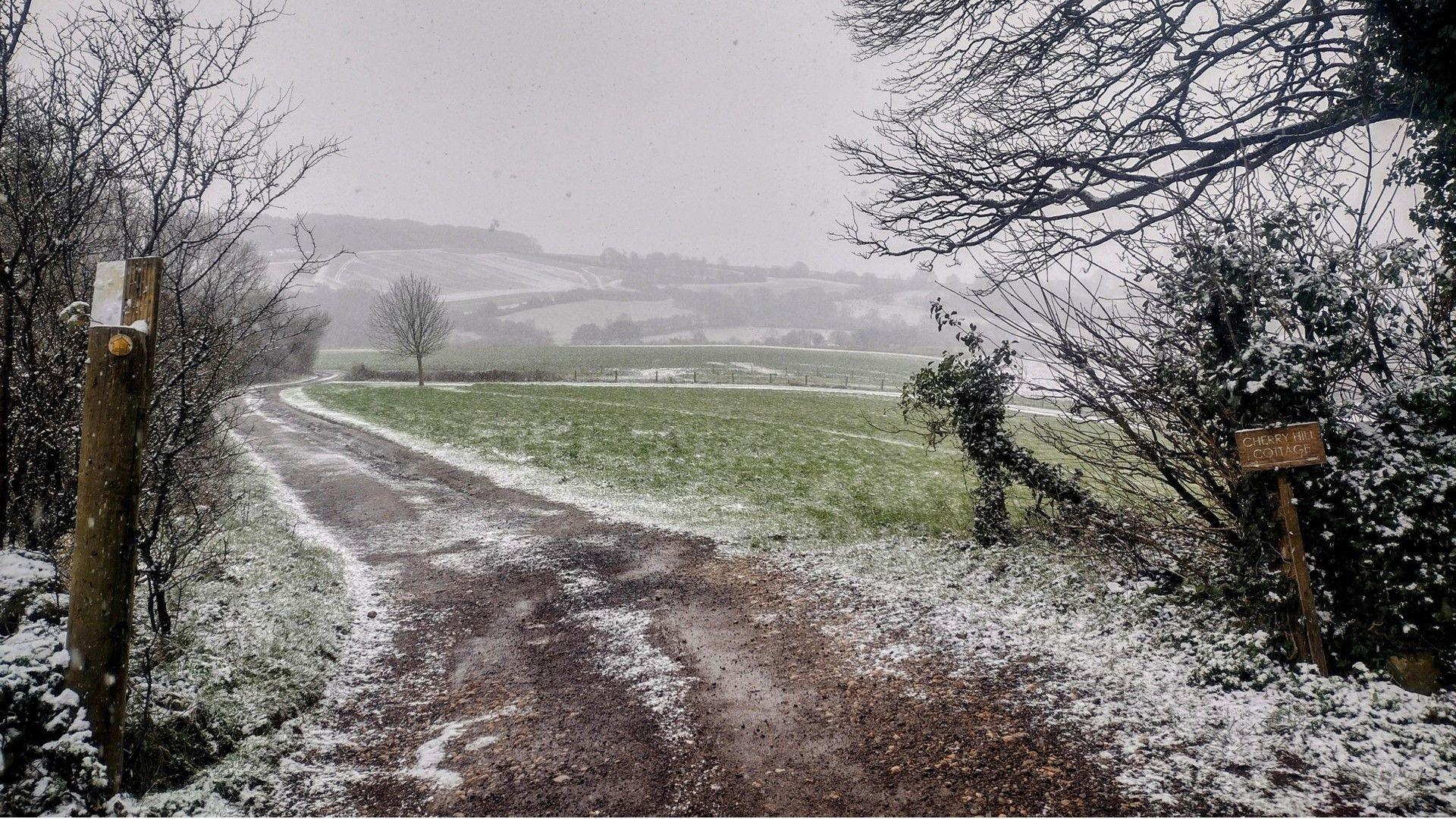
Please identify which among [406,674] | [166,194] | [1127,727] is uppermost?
[166,194]

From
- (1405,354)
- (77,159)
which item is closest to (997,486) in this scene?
(1405,354)

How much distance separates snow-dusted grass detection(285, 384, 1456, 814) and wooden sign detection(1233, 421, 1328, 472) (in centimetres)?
169

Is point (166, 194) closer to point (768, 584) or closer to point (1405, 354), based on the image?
point (768, 584)

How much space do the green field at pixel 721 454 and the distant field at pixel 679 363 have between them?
20592 millimetres

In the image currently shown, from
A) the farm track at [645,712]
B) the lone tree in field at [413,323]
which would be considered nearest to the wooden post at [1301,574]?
the farm track at [645,712]

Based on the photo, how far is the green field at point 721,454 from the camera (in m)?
12.9

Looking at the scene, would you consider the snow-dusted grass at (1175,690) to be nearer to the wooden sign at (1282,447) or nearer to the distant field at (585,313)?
the wooden sign at (1282,447)

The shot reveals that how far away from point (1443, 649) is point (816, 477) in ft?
41.4

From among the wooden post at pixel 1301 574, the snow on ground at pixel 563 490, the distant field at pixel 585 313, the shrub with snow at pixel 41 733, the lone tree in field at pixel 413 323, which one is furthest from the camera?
the distant field at pixel 585 313

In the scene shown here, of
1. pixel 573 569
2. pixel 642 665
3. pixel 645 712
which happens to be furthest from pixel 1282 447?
pixel 573 569

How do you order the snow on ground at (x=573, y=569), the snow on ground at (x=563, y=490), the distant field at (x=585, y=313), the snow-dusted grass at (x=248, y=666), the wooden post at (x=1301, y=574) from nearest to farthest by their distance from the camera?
the snow-dusted grass at (x=248, y=666)
the wooden post at (x=1301, y=574)
the snow on ground at (x=573, y=569)
the snow on ground at (x=563, y=490)
the distant field at (x=585, y=313)

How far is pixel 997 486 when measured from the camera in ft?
32.3

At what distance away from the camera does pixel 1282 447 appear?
4.93 m

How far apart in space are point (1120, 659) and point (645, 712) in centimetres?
431
